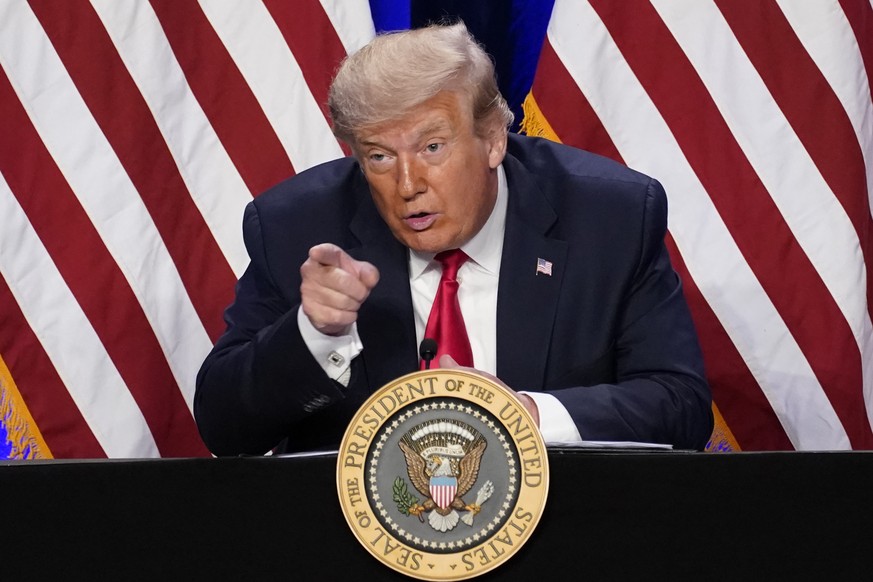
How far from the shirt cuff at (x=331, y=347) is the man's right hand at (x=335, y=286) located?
32 mm

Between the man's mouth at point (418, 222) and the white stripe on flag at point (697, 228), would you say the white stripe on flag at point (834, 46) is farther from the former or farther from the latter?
the man's mouth at point (418, 222)

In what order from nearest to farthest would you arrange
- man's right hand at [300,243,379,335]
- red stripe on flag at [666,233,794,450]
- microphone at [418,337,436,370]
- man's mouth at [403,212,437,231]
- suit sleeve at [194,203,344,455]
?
microphone at [418,337,436,370]
man's right hand at [300,243,379,335]
suit sleeve at [194,203,344,455]
man's mouth at [403,212,437,231]
red stripe on flag at [666,233,794,450]

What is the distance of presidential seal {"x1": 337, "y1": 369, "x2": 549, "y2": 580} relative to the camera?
128cm

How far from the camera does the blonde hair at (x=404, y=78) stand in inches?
80.0

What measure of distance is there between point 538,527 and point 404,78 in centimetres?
99

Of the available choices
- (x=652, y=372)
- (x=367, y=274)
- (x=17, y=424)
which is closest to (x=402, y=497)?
(x=367, y=274)

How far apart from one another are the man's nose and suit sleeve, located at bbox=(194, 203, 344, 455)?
29cm

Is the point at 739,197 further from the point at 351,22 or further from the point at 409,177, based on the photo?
the point at 409,177

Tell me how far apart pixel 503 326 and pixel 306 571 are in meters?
0.93

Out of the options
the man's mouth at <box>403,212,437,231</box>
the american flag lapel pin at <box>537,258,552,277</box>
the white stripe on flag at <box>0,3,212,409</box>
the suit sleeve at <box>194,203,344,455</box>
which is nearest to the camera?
the suit sleeve at <box>194,203,344,455</box>

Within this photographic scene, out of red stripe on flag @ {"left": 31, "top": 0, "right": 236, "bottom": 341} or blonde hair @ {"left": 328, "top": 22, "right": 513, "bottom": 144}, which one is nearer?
blonde hair @ {"left": 328, "top": 22, "right": 513, "bottom": 144}

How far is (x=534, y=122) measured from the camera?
3090 millimetres

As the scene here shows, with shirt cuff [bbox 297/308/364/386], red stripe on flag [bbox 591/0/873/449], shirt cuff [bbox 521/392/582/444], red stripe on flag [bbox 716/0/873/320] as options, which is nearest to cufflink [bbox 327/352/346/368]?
shirt cuff [bbox 297/308/364/386]

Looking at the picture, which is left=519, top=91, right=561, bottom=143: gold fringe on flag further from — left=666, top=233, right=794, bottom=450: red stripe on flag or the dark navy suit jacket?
the dark navy suit jacket
